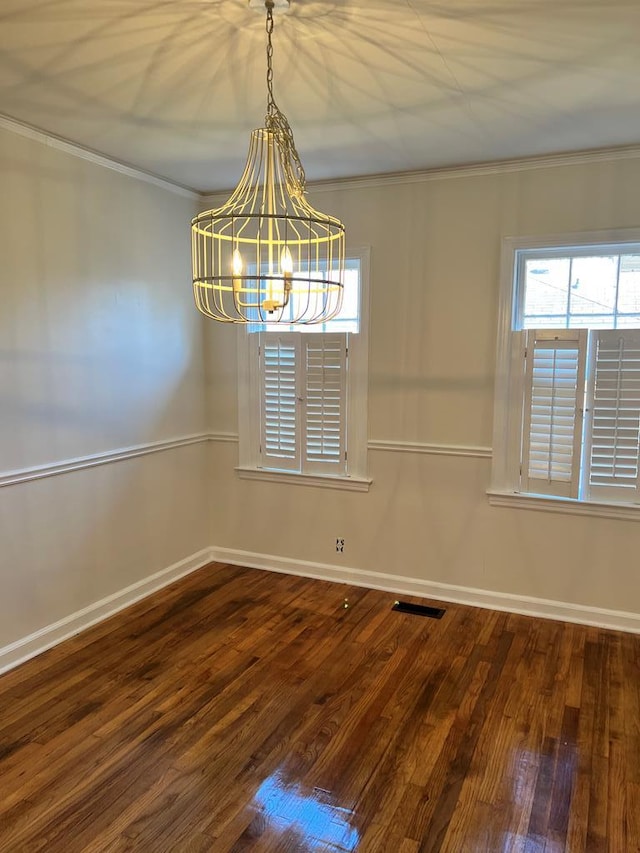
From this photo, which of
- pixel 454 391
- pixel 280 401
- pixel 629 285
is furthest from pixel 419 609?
pixel 629 285

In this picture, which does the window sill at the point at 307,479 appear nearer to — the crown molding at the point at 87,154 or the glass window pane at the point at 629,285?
the glass window pane at the point at 629,285

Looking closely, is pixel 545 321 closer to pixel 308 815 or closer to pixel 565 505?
pixel 565 505

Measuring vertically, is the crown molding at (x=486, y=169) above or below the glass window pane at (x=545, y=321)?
above

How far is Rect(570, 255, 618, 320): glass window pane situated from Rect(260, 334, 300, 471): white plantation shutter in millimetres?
1771

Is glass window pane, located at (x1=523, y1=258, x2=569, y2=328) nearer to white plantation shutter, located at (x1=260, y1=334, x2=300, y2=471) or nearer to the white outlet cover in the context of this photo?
white plantation shutter, located at (x1=260, y1=334, x2=300, y2=471)

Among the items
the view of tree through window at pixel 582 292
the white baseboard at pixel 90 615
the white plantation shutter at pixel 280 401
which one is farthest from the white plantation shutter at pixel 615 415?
the white baseboard at pixel 90 615

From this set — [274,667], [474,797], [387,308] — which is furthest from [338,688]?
[387,308]

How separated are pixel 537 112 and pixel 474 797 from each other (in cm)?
292

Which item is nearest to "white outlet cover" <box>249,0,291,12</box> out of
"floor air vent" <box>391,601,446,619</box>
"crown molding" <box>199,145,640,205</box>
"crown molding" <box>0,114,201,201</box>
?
"crown molding" <box>0,114,201,201</box>

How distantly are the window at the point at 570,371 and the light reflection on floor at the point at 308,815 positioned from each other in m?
2.14

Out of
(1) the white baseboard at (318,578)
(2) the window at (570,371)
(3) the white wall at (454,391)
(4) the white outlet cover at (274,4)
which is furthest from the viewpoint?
(3) the white wall at (454,391)

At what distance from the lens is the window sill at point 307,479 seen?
411 centimetres

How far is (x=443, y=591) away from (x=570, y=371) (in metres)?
1.61

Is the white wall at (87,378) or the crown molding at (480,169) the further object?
the crown molding at (480,169)
